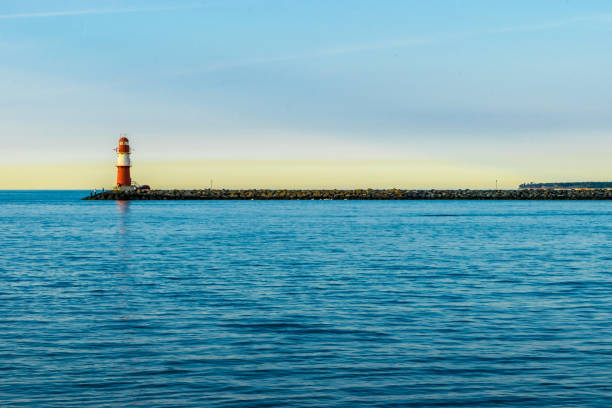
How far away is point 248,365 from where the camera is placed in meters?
12.1

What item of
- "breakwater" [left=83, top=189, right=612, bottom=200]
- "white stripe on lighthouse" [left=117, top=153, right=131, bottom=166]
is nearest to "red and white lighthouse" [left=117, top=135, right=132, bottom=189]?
"white stripe on lighthouse" [left=117, top=153, right=131, bottom=166]

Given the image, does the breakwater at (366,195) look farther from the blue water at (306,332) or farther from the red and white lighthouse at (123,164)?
the blue water at (306,332)

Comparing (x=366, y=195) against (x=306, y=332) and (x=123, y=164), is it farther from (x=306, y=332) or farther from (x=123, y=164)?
(x=306, y=332)

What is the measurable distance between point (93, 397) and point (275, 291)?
10.9 metres

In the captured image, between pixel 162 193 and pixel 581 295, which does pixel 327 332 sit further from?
pixel 162 193

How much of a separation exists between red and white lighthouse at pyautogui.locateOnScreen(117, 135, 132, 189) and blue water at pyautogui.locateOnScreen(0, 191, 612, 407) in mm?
90129

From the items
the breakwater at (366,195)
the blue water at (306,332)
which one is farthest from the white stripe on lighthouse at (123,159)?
the blue water at (306,332)

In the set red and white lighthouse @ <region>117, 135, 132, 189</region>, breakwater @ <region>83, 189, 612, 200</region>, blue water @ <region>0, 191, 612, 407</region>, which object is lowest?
blue water @ <region>0, 191, 612, 407</region>

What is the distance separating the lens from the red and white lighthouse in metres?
119

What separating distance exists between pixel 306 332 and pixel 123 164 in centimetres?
11261

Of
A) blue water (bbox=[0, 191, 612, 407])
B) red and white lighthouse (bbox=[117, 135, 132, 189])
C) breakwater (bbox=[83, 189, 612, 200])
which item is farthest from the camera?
breakwater (bbox=[83, 189, 612, 200])

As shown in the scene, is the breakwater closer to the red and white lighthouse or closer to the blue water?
the red and white lighthouse

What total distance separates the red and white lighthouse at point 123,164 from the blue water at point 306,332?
296 ft

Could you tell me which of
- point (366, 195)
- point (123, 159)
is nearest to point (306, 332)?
Answer: point (123, 159)
